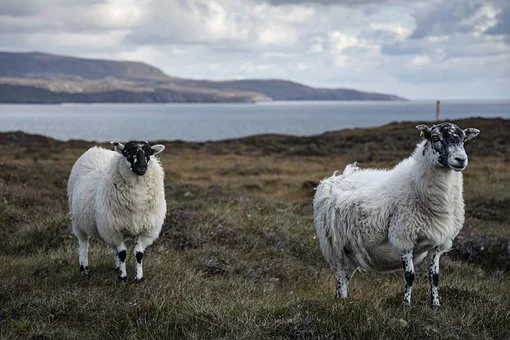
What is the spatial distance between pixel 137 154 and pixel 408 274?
439cm

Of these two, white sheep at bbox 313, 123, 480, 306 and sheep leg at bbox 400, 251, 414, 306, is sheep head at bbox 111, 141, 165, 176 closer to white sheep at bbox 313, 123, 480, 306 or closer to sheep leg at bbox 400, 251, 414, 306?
white sheep at bbox 313, 123, 480, 306

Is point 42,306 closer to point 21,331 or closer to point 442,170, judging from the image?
point 21,331

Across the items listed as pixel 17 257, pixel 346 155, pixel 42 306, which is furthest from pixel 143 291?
pixel 346 155

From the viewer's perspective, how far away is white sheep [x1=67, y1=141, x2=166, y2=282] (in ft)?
29.9

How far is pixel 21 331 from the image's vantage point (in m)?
6.95

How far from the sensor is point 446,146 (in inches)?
281

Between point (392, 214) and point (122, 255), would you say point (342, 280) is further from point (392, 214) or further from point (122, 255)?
point (122, 255)

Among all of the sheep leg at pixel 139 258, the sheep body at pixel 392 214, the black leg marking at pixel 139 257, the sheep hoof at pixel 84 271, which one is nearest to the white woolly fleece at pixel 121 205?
the sheep leg at pixel 139 258

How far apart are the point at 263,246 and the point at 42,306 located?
551cm

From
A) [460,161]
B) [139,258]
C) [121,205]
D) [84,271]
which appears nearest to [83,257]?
[84,271]

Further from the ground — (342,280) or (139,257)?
(139,257)

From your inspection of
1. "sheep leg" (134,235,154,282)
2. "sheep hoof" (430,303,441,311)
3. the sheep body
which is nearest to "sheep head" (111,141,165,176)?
"sheep leg" (134,235,154,282)

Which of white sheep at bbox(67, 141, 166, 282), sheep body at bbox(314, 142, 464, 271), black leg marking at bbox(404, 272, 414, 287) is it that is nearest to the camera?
black leg marking at bbox(404, 272, 414, 287)

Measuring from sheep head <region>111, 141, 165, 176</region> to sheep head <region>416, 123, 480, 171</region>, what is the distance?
4.13m
